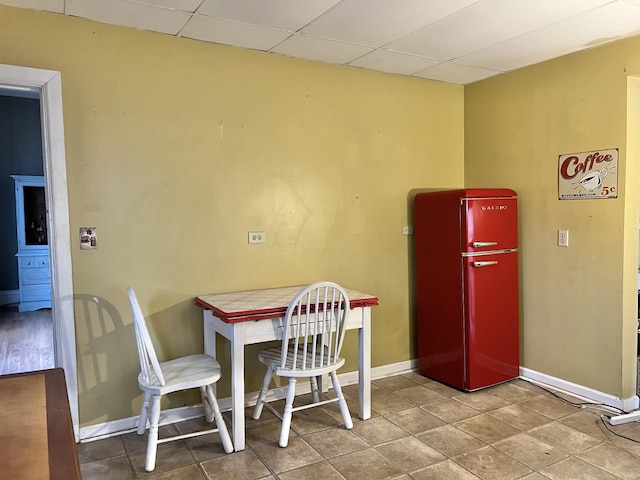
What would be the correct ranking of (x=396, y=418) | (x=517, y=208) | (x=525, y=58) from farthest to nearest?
(x=517, y=208), (x=525, y=58), (x=396, y=418)

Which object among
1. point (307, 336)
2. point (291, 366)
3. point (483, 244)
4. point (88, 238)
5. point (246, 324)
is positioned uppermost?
point (88, 238)

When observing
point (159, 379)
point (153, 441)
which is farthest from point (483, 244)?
point (153, 441)

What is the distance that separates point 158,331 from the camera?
9.99 ft

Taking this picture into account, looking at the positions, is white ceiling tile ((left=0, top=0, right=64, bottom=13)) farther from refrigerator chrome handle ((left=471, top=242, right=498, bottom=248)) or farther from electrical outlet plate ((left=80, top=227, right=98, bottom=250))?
refrigerator chrome handle ((left=471, top=242, right=498, bottom=248))

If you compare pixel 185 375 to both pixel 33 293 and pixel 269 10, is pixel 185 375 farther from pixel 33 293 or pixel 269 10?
pixel 33 293

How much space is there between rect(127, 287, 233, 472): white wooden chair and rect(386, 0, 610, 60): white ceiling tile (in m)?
2.41

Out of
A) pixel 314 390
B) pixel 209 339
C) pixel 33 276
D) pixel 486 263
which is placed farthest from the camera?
pixel 33 276

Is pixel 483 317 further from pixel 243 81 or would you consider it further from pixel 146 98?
pixel 146 98

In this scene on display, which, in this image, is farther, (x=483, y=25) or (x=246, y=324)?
(x=483, y=25)

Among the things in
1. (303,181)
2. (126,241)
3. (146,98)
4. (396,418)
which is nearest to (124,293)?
(126,241)

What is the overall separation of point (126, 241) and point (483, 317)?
2584 millimetres

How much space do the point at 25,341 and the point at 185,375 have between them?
3.59m

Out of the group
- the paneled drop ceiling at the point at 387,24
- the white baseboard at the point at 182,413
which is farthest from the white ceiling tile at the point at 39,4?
the white baseboard at the point at 182,413

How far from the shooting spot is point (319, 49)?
329 centimetres
